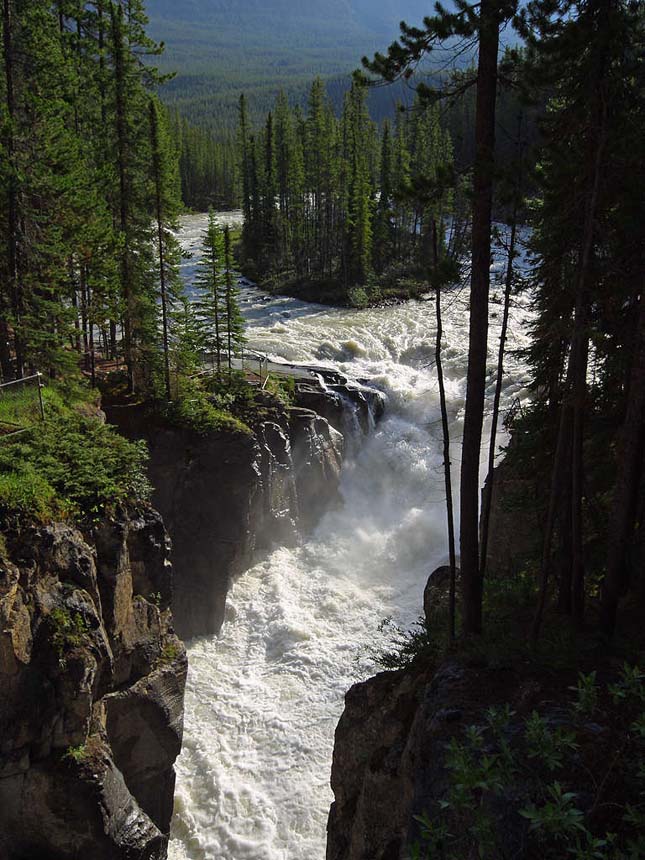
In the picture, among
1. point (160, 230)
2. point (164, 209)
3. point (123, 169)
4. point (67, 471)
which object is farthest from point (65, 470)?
point (123, 169)

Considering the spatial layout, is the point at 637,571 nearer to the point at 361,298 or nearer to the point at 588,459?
the point at 588,459

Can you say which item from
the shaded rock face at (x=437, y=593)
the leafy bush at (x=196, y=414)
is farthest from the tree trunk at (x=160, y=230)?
the shaded rock face at (x=437, y=593)

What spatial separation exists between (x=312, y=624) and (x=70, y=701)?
11016mm

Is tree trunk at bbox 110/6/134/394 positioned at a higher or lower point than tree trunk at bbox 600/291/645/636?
higher

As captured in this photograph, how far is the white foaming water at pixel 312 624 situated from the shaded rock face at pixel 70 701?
2479 millimetres

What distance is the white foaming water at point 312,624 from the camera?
52.6 feet

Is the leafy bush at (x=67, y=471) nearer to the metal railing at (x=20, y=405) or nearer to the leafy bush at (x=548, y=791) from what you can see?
the metal railing at (x=20, y=405)

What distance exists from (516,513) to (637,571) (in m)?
6.84

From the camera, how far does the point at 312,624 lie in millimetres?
21984

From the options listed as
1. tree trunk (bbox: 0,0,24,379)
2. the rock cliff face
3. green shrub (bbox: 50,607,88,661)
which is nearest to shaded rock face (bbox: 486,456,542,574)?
the rock cliff face

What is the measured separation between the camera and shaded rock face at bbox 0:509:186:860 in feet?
37.7

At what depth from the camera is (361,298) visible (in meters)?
50.3

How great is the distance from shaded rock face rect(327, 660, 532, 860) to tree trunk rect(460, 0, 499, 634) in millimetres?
1688

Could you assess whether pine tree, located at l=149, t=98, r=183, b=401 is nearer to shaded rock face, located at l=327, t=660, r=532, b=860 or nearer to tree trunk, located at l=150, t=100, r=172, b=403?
tree trunk, located at l=150, t=100, r=172, b=403
